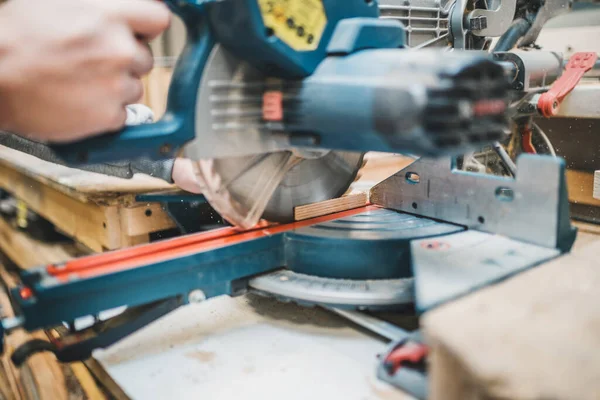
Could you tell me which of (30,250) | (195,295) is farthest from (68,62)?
(30,250)

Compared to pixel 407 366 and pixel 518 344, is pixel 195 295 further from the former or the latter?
pixel 518 344

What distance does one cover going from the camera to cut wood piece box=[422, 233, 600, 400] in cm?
45

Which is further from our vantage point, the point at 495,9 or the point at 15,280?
the point at 15,280

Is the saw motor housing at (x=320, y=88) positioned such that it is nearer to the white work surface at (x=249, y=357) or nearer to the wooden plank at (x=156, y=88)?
the white work surface at (x=249, y=357)

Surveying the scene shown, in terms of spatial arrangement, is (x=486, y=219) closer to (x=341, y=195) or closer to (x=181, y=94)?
(x=341, y=195)

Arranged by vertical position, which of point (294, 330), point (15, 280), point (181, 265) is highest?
point (181, 265)

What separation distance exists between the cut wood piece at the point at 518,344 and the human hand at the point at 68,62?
0.52m

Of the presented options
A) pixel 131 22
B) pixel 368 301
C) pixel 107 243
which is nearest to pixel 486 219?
pixel 368 301

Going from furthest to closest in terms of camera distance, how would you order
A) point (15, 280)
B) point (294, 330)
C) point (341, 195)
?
point (15, 280) → point (341, 195) → point (294, 330)

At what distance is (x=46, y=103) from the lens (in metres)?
0.66

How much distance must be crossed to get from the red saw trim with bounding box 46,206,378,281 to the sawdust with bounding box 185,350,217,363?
0.16 meters

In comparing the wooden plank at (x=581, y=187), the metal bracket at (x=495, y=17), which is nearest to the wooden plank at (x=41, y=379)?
the metal bracket at (x=495, y=17)

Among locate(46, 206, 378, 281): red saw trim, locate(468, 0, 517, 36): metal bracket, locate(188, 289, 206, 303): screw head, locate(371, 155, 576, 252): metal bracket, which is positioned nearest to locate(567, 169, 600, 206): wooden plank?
locate(468, 0, 517, 36): metal bracket

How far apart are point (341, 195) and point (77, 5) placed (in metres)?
0.67
